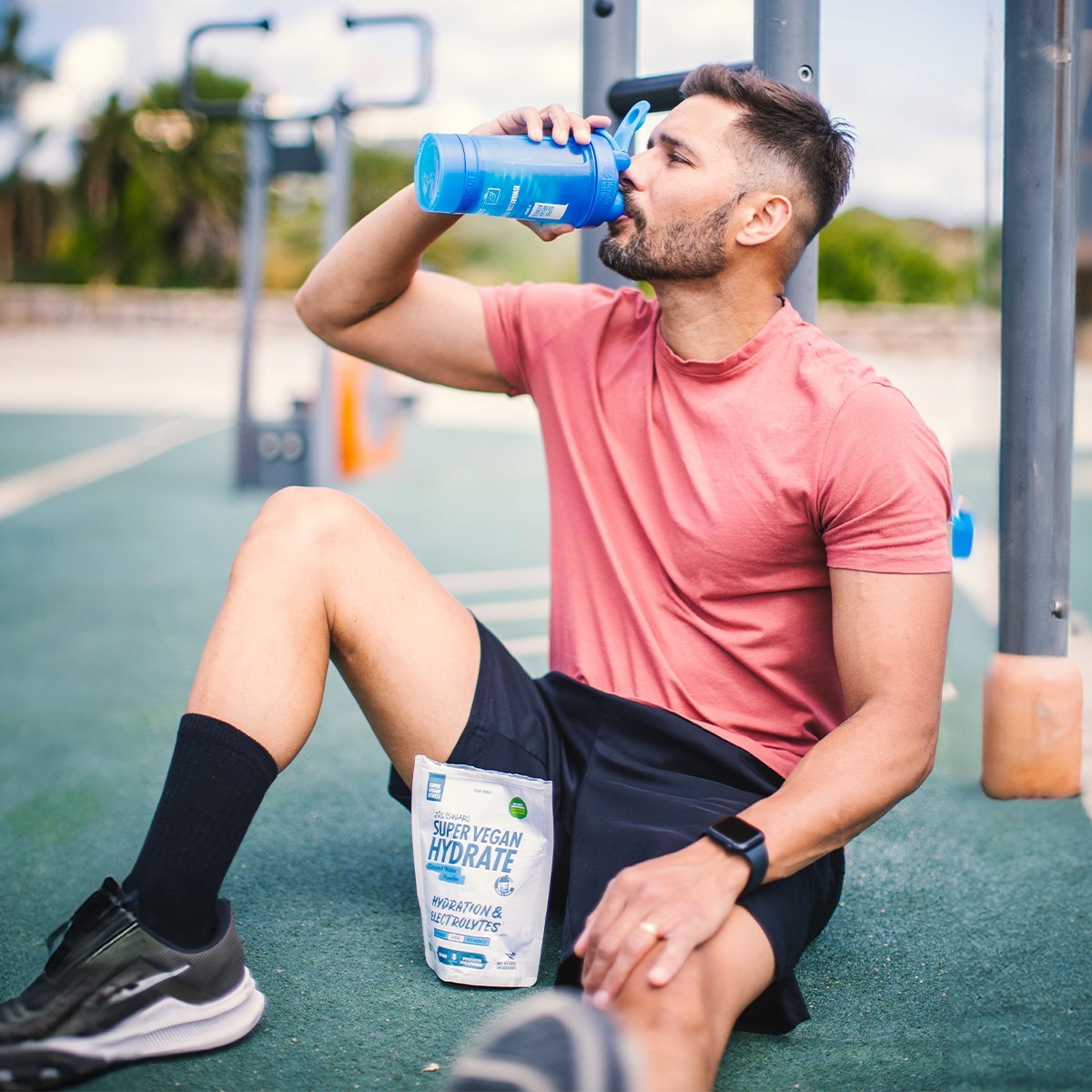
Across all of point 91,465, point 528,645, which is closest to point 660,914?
point 528,645

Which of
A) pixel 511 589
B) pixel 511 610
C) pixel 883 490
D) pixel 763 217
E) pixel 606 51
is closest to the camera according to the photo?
pixel 883 490

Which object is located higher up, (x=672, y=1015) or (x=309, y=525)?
(x=309, y=525)

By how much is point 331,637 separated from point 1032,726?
134 cm

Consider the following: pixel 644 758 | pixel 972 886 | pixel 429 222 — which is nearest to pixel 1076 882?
pixel 972 886

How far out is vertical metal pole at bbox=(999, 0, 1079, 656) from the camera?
2135 millimetres

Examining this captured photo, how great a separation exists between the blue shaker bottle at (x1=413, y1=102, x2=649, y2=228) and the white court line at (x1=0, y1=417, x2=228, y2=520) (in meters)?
4.30

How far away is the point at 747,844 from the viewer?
133 centimetres

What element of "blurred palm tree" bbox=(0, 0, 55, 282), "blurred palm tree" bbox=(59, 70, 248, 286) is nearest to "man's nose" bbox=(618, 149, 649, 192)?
"blurred palm tree" bbox=(59, 70, 248, 286)

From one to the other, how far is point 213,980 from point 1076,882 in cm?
132

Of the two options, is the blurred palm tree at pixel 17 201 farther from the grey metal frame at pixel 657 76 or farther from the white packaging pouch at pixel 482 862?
the white packaging pouch at pixel 482 862

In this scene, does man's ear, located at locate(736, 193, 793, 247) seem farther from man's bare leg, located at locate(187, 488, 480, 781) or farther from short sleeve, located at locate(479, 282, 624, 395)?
man's bare leg, located at locate(187, 488, 480, 781)

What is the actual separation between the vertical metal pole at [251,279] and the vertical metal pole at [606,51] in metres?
3.78

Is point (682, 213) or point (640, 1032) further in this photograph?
point (682, 213)

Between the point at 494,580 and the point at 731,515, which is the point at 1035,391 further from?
the point at 494,580
